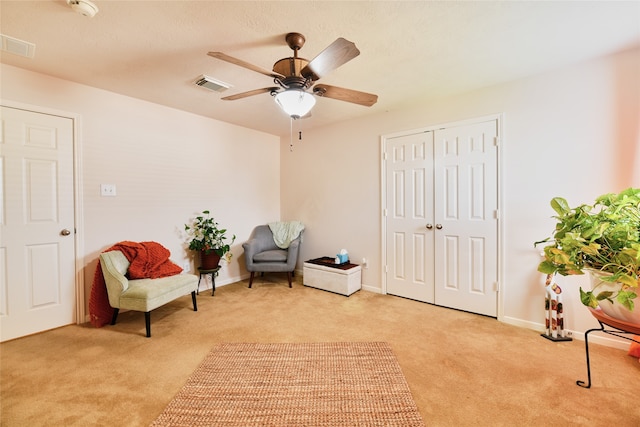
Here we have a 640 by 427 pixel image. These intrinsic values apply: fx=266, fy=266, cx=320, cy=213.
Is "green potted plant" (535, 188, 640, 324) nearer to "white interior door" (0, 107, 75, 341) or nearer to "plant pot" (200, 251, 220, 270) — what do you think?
"plant pot" (200, 251, 220, 270)

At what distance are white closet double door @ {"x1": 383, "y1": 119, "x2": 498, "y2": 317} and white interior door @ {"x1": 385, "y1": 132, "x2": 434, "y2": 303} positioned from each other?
0.04 ft

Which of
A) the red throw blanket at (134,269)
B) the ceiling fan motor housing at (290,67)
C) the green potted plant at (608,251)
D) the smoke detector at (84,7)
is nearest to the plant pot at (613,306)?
the green potted plant at (608,251)

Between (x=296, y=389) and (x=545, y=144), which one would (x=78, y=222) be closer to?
(x=296, y=389)

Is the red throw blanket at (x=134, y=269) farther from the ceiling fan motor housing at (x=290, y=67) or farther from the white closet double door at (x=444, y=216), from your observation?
the white closet double door at (x=444, y=216)

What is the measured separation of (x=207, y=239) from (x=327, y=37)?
278 centimetres

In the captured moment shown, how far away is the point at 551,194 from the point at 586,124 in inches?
24.8

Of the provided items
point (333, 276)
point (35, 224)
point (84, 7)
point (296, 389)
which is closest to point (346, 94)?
point (84, 7)

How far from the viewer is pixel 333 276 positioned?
3.55 m

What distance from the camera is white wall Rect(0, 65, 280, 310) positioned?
2713 mm

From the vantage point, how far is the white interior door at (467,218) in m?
2.74

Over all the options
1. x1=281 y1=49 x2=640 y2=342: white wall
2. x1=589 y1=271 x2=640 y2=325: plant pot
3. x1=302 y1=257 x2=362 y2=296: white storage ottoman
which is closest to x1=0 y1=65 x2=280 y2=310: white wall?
x1=302 y1=257 x2=362 y2=296: white storage ottoman

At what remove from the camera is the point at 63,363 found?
6.56 feet

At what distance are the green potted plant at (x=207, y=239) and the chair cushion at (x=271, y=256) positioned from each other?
0.41 m

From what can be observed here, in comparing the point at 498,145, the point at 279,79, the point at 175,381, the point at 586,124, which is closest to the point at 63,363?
the point at 175,381
